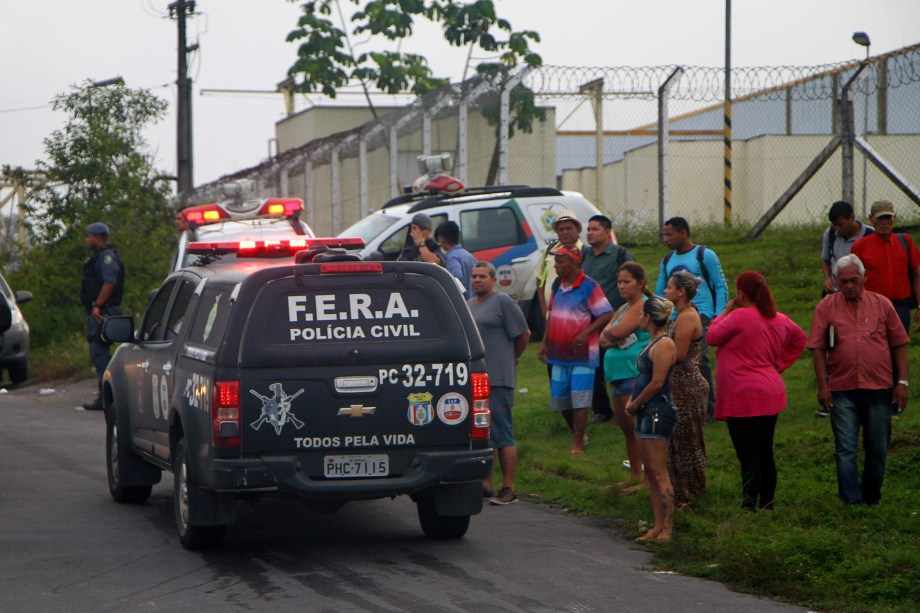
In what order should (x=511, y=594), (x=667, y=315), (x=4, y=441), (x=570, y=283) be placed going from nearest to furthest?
1. (x=511, y=594)
2. (x=667, y=315)
3. (x=570, y=283)
4. (x=4, y=441)

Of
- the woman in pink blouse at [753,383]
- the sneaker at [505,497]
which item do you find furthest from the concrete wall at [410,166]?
the woman in pink blouse at [753,383]

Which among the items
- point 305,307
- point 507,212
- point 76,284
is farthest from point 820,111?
point 305,307

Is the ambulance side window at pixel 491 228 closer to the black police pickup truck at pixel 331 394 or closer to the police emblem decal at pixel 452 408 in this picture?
the black police pickup truck at pixel 331 394

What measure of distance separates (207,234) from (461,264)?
6.14 meters

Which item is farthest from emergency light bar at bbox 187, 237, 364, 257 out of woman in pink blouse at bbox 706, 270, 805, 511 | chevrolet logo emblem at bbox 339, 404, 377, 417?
woman in pink blouse at bbox 706, 270, 805, 511

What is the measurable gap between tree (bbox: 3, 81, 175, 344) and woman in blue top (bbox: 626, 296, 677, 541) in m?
15.0

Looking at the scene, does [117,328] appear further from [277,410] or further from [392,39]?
[392,39]

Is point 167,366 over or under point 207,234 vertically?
under

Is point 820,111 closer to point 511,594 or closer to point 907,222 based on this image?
point 907,222

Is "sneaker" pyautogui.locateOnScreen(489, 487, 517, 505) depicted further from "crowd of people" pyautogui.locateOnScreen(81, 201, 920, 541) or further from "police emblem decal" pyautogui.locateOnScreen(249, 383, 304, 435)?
"police emblem decal" pyautogui.locateOnScreen(249, 383, 304, 435)

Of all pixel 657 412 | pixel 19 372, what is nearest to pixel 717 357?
pixel 657 412

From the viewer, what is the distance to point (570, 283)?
10.9 metres

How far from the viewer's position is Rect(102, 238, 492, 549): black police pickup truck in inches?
310

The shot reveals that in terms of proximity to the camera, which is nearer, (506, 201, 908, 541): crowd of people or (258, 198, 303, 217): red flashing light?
(506, 201, 908, 541): crowd of people
